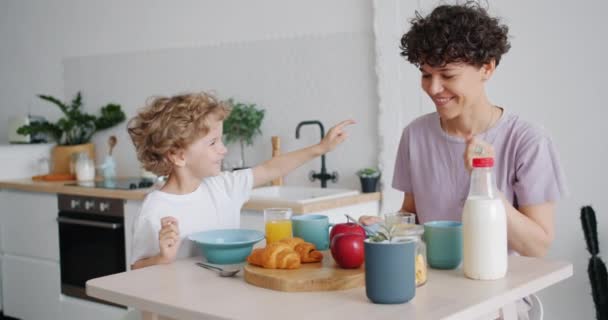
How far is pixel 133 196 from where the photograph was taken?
379 cm

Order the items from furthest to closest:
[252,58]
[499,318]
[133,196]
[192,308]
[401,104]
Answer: [252,58]
[133,196]
[401,104]
[499,318]
[192,308]

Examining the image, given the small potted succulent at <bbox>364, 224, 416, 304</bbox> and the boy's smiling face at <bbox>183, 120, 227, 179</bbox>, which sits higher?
the boy's smiling face at <bbox>183, 120, 227, 179</bbox>

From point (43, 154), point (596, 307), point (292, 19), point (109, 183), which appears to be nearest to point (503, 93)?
point (596, 307)

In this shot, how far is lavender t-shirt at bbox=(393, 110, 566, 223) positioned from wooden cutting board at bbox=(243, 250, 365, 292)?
23.1 inches

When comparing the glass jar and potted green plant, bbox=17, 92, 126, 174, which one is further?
potted green plant, bbox=17, 92, 126, 174

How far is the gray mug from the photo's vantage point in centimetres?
148

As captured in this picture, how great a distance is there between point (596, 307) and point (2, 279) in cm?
361

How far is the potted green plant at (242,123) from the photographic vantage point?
3900 millimetres

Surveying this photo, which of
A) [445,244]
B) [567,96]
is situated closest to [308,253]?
[445,244]

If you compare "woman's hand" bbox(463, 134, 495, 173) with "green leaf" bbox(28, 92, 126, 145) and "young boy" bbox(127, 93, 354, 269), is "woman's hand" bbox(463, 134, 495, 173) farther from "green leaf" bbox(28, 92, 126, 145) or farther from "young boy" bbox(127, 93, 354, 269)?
"green leaf" bbox(28, 92, 126, 145)

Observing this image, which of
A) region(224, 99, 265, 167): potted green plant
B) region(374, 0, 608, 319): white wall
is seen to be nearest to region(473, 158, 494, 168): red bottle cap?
region(374, 0, 608, 319): white wall

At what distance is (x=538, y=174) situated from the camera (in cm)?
203

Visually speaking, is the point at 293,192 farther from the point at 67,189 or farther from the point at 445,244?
the point at 445,244

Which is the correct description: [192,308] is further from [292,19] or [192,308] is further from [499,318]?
[292,19]
